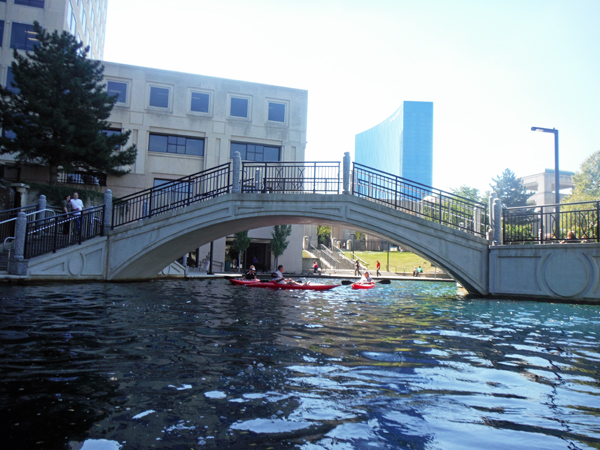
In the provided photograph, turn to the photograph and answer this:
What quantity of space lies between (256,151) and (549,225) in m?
23.1


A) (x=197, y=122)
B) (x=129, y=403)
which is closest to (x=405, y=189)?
(x=129, y=403)

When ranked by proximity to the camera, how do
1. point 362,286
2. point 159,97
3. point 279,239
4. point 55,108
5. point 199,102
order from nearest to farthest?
point 362,286 < point 55,108 < point 159,97 < point 199,102 < point 279,239

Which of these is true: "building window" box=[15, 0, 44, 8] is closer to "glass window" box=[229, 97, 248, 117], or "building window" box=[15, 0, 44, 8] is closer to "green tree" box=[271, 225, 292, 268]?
"glass window" box=[229, 97, 248, 117]

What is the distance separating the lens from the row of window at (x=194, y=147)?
3206cm

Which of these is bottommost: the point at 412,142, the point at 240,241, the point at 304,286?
the point at 304,286

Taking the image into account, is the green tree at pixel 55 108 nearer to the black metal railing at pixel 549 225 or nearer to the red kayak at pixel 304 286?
the red kayak at pixel 304 286

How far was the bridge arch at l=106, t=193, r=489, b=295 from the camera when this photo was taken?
1483 cm

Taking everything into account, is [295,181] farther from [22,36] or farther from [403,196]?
[22,36]

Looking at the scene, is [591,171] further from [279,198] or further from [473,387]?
[473,387]

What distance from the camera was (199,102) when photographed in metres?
33.0

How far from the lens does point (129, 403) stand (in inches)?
134

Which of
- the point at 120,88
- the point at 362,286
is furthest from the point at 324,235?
the point at 362,286

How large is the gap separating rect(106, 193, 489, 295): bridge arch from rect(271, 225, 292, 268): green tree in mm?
15034

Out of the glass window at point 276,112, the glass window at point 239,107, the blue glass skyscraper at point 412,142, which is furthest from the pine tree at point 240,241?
the blue glass skyscraper at point 412,142
